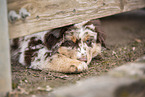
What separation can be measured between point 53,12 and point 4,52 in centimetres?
96

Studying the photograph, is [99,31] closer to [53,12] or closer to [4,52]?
[53,12]

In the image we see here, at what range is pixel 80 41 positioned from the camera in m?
4.07

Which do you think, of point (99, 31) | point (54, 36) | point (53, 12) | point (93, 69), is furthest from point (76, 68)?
point (53, 12)

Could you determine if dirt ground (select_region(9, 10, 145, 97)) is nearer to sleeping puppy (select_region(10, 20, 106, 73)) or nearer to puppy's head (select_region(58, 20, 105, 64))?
sleeping puppy (select_region(10, 20, 106, 73))

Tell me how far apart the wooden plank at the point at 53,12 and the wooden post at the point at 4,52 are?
0.52 feet

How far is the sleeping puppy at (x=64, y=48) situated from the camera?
3.93 m

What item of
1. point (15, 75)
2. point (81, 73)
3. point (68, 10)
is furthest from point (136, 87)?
point (15, 75)

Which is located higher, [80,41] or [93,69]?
[80,41]

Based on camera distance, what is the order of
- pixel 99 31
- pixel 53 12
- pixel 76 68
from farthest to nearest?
pixel 99 31 < pixel 76 68 < pixel 53 12

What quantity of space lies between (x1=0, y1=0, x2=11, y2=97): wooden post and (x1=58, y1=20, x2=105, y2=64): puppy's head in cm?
190

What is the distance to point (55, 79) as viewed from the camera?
332 cm

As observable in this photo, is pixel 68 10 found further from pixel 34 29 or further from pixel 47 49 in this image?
pixel 47 49

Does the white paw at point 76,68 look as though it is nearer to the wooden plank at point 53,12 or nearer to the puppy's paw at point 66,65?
the puppy's paw at point 66,65

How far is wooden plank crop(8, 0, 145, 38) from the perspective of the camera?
2.37m
